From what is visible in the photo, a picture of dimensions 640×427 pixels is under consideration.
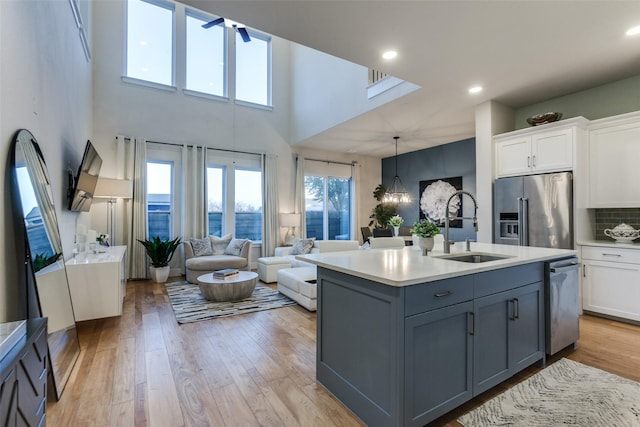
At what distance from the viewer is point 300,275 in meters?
4.32

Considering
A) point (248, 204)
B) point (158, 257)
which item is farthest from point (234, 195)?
point (158, 257)

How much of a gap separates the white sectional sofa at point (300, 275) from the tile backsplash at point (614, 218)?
10.5 feet

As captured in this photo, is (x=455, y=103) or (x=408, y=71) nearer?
Result: (x=408, y=71)

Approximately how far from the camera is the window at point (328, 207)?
7949 millimetres

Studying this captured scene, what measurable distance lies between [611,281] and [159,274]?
6.54 meters

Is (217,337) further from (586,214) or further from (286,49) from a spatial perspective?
(286,49)

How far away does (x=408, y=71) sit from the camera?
3459 millimetres

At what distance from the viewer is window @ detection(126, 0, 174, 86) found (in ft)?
19.6

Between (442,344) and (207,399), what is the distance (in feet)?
5.11

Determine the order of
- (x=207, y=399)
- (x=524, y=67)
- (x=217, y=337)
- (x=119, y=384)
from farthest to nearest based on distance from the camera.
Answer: (x=524, y=67), (x=217, y=337), (x=119, y=384), (x=207, y=399)

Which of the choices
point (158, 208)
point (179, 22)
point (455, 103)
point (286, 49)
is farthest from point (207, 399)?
point (286, 49)

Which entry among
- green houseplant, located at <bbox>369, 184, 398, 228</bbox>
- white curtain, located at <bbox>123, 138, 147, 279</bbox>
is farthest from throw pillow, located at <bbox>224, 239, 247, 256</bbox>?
green houseplant, located at <bbox>369, 184, 398, 228</bbox>

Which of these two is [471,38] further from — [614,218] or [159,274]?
[159,274]

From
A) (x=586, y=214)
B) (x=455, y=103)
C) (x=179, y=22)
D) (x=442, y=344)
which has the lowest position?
(x=442, y=344)
